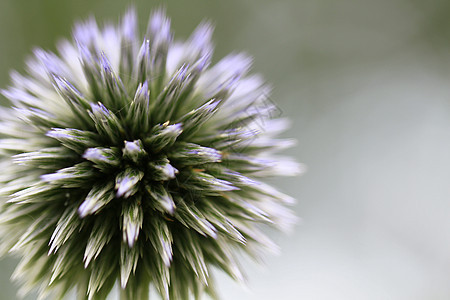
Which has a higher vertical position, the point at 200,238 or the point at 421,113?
the point at 421,113

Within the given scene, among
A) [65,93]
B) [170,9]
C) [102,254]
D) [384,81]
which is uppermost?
[384,81]

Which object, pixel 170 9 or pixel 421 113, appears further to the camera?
pixel 421 113

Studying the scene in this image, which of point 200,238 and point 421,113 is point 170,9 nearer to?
point 421,113

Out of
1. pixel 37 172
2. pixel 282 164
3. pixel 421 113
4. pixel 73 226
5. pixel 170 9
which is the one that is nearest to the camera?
pixel 73 226

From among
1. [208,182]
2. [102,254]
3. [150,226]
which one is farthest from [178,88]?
[102,254]

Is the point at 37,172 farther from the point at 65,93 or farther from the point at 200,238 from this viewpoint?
the point at 200,238

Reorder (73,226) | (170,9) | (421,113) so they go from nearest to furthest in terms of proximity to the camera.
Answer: (73,226) → (170,9) → (421,113)
